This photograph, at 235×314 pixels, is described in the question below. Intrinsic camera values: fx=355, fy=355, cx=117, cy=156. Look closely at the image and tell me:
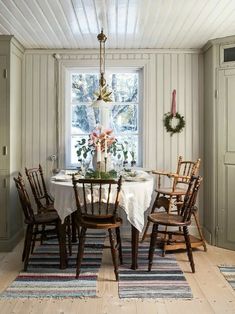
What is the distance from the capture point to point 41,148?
4699mm

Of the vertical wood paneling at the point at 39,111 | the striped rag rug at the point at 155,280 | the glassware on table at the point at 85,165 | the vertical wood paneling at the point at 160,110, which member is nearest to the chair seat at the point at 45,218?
the glassware on table at the point at 85,165

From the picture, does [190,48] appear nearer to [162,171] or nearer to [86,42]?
[86,42]

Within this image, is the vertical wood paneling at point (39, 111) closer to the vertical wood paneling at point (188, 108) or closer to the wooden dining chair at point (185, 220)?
the vertical wood paneling at point (188, 108)

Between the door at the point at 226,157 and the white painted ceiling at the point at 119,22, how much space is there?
0.59m

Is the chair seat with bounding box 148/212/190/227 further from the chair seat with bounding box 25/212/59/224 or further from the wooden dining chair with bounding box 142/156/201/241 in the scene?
the chair seat with bounding box 25/212/59/224

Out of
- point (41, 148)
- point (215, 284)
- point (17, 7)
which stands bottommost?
point (215, 284)

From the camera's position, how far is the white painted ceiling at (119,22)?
10.4 feet

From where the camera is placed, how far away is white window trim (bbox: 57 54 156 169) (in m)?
4.67

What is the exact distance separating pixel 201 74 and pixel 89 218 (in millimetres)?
2534

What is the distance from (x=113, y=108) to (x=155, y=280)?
2.46m

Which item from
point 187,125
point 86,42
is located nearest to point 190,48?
point 187,125

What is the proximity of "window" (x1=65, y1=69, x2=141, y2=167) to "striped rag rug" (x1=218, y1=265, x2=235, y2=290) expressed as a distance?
1909 mm

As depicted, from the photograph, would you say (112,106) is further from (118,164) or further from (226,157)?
(226,157)

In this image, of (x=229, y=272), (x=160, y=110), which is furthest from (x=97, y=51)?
(x=229, y=272)
